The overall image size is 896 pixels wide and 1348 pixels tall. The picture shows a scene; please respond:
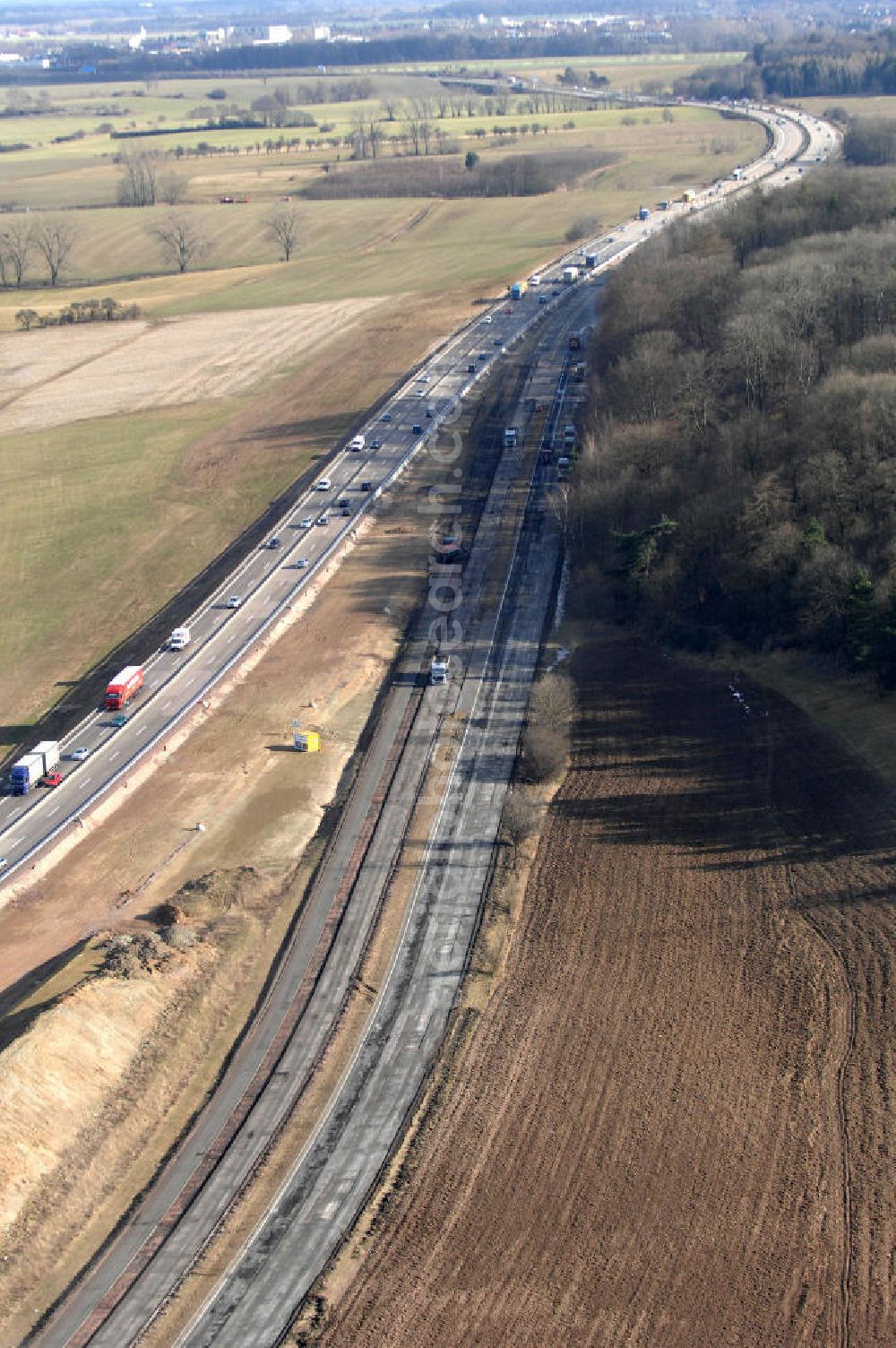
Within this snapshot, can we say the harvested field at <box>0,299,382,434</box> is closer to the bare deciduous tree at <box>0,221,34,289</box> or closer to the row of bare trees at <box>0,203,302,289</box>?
the bare deciduous tree at <box>0,221,34,289</box>

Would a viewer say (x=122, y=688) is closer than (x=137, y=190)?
Yes

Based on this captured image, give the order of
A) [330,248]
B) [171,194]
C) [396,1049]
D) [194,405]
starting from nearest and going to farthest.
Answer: [396,1049] < [194,405] < [330,248] < [171,194]

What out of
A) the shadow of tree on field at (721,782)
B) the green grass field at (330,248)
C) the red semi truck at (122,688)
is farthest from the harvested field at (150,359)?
the shadow of tree on field at (721,782)

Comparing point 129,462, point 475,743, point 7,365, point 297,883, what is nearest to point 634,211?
point 7,365

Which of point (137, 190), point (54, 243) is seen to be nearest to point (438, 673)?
point (54, 243)

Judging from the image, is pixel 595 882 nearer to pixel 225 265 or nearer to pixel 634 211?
pixel 225 265

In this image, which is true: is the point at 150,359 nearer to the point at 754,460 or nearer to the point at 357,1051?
the point at 754,460

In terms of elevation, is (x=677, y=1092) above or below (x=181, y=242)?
below
